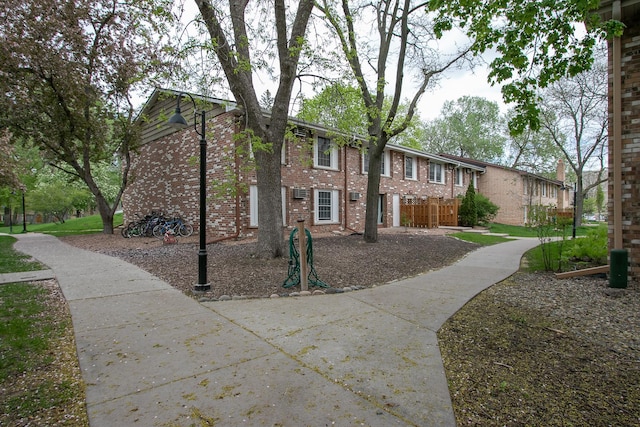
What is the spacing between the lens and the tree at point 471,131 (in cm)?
4506

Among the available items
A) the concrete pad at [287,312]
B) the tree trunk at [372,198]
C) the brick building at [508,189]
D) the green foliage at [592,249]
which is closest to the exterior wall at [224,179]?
the tree trunk at [372,198]

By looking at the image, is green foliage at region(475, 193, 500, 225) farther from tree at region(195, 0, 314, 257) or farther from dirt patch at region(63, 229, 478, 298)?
tree at region(195, 0, 314, 257)

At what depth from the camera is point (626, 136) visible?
6.02 metres

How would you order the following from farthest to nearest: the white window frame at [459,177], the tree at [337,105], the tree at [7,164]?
the white window frame at [459,177], the tree at [7,164], the tree at [337,105]

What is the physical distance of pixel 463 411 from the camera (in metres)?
2.38

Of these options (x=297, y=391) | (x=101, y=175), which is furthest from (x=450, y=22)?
(x=101, y=175)

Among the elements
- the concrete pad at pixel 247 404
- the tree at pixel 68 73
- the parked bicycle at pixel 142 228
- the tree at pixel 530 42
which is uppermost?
the tree at pixel 68 73

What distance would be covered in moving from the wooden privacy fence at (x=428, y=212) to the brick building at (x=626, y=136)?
48.0 ft

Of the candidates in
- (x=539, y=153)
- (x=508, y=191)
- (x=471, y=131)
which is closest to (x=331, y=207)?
(x=508, y=191)

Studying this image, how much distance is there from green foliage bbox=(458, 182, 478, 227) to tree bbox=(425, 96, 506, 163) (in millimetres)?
26453

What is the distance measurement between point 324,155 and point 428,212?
819cm

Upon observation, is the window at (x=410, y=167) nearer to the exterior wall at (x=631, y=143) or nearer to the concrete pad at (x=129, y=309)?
the exterior wall at (x=631, y=143)

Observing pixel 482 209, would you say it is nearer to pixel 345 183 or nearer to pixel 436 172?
pixel 436 172

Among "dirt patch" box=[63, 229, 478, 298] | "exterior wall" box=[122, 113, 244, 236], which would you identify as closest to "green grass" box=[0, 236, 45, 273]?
"dirt patch" box=[63, 229, 478, 298]
